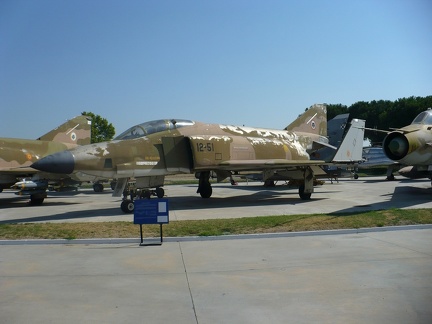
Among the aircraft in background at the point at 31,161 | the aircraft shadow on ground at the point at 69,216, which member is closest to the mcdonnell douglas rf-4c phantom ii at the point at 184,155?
the aircraft shadow on ground at the point at 69,216

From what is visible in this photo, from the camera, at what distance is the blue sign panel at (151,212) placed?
7828 millimetres

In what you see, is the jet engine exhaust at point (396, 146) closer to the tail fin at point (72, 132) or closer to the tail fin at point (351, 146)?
the tail fin at point (351, 146)

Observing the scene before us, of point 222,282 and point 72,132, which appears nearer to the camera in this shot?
point 222,282

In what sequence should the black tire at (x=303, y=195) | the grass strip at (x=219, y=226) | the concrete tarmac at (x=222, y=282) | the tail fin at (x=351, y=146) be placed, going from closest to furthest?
the concrete tarmac at (x=222, y=282) → the grass strip at (x=219, y=226) → the black tire at (x=303, y=195) → the tail fin at (x=351, y=146)

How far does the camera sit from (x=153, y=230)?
8766mm

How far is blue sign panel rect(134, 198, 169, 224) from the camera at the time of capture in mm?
7828

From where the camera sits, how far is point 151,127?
13.6 metres

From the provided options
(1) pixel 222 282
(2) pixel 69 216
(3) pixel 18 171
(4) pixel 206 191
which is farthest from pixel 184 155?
(1) pixel 222 282

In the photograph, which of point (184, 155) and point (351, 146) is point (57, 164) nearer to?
point (184, 155)

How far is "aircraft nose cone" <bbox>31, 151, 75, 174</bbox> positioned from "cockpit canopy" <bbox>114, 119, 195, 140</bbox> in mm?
2012

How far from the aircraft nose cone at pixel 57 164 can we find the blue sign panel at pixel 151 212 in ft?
14.6

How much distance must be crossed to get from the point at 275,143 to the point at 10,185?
11.6 m

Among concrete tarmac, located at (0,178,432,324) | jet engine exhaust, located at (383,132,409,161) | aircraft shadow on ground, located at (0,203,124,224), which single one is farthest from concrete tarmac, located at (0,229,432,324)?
jet engine exhaust, located at (383,132,409,161)

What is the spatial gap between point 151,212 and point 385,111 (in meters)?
70.8
